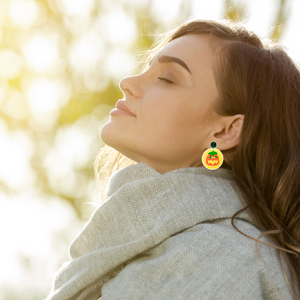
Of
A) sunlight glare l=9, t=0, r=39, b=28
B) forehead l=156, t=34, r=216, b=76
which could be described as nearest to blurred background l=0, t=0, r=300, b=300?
sunlight glare l=9, t=0, r=39, b=28

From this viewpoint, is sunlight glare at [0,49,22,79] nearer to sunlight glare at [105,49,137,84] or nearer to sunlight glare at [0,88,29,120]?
sunlight glare at [0,88,29,120]

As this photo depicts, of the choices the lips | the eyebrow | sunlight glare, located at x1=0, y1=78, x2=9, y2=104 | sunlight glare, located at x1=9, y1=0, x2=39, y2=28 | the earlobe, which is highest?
sunlight glare, located at x1=9, y1=0, x2=39, y2=28

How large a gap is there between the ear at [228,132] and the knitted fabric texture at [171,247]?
0.14m

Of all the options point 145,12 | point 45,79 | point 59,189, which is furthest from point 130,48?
point 59,189

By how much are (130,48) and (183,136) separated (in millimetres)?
5742

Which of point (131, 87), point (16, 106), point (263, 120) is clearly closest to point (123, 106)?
point (131, 87)

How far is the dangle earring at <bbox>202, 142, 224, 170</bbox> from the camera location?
1.77 m

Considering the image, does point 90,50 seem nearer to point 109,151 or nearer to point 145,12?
point 145,12

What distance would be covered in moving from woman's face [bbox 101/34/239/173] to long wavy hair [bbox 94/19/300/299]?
0.26 feet

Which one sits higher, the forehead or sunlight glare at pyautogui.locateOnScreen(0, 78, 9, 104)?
the forehead

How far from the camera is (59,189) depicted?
26.1 feet

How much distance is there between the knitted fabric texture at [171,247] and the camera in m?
1.31

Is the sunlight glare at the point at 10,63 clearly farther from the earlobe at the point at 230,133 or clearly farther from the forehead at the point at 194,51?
the earlobe at the point at 230,133

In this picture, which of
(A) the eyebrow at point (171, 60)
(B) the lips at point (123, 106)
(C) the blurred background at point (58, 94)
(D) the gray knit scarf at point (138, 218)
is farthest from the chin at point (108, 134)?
(C) the blurred background at point (58, 94)
